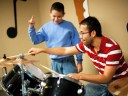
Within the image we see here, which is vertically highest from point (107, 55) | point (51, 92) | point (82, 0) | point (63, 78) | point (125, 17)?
point (82, 0)

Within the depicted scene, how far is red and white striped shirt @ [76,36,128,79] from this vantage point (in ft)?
6.34

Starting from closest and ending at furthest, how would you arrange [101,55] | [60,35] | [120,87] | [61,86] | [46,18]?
[120,87] < [61,86] < [101,55] < [60,35] < [46,18]

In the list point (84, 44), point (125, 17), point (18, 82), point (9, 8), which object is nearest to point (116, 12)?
point (125, 17)

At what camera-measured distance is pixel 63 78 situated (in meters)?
1.88

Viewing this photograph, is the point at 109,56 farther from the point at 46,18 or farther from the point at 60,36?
the point at 46,18

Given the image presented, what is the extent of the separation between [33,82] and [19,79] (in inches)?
5.1

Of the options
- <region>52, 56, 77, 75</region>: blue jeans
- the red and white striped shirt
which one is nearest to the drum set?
the red and white striped shirt

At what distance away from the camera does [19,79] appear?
2.19 m

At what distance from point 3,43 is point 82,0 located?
147 centimetres

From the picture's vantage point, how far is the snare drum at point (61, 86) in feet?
6.24

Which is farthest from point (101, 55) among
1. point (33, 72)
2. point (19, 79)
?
point (19, 79)

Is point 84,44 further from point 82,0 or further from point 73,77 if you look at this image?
point 82,0

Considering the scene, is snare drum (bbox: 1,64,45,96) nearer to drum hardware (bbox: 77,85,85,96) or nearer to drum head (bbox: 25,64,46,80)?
drum head (bbox: 25,64,46,80)

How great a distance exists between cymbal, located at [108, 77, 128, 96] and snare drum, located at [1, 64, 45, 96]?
703 mm
